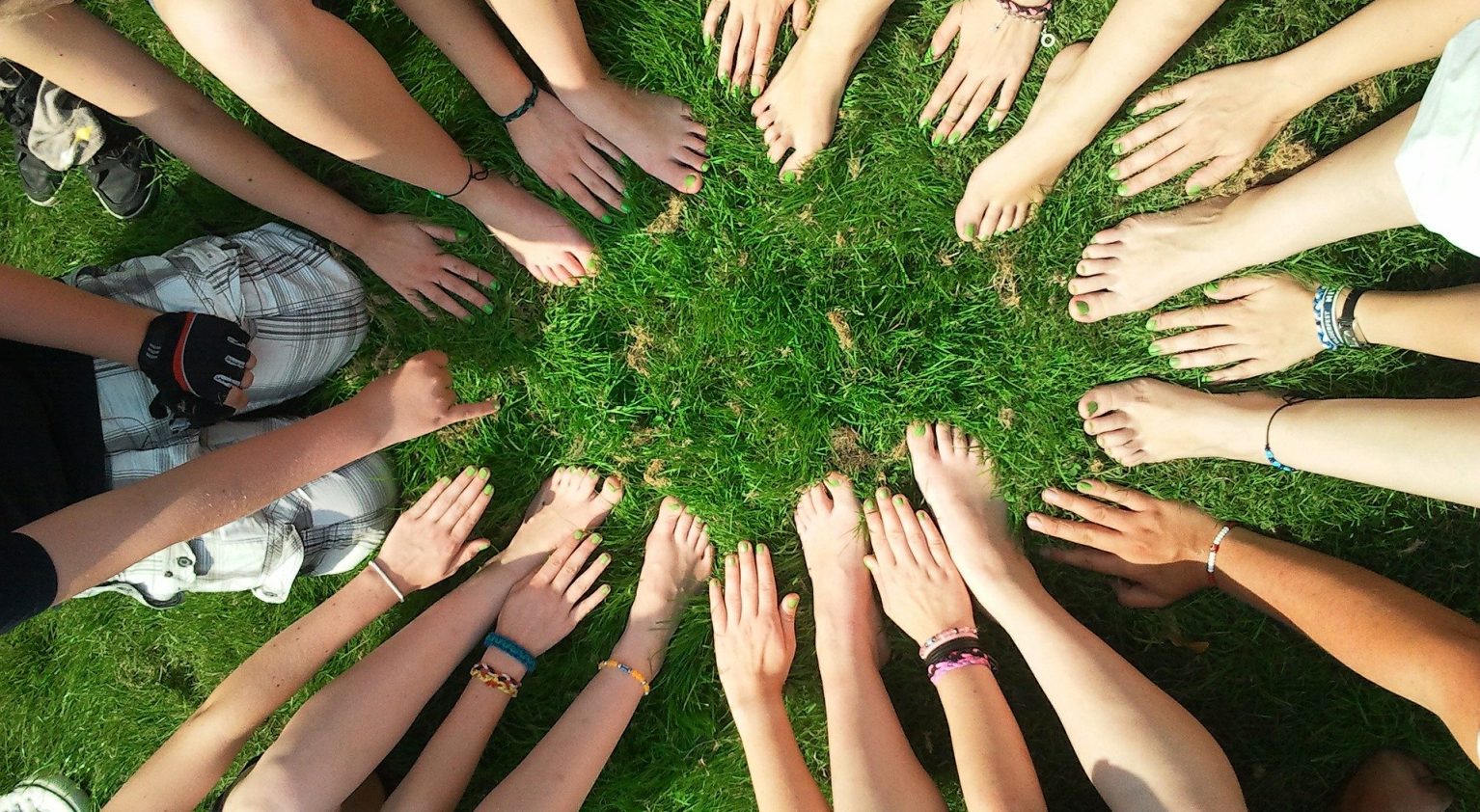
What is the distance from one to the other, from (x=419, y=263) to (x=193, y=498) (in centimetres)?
87

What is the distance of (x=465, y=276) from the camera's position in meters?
2.40

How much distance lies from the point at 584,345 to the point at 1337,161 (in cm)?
181

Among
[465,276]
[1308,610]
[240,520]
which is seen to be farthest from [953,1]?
[240,520]

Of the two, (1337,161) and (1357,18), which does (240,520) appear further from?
(1357,18)

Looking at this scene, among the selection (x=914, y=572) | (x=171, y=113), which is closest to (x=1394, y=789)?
(x=914, y=572)

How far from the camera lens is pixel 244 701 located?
222cm

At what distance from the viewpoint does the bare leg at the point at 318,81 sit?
1.56m

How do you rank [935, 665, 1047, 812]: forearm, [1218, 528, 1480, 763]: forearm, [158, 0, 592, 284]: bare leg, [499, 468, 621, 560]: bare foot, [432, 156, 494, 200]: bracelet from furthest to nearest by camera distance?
1. [499, 468, 621, 560]: bare foot
2. [432, 156, 494, 200]: bracelet
3. [935, 665, 1047, 812]: forearm
4. [1218, 528, 1480, 763]: forearm
5. [158, 0, 592, 284]: bare leg

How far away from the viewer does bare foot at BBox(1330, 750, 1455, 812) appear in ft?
7.16

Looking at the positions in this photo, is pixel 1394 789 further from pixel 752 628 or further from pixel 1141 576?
pixel 752 628

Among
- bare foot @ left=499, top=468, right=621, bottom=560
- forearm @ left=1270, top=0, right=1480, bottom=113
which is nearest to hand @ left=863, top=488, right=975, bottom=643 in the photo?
bare foot @ left=499, top=468, right=621, bottom=560

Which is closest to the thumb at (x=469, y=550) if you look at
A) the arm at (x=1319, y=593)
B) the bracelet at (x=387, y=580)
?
the bracelet at (x=387, y=580)

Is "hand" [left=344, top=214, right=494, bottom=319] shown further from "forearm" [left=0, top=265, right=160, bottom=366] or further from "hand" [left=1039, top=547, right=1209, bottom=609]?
"hand" [left=1039, top=547, right=1209, bottom=609]

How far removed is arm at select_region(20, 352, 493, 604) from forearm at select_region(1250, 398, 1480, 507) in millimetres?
2068
